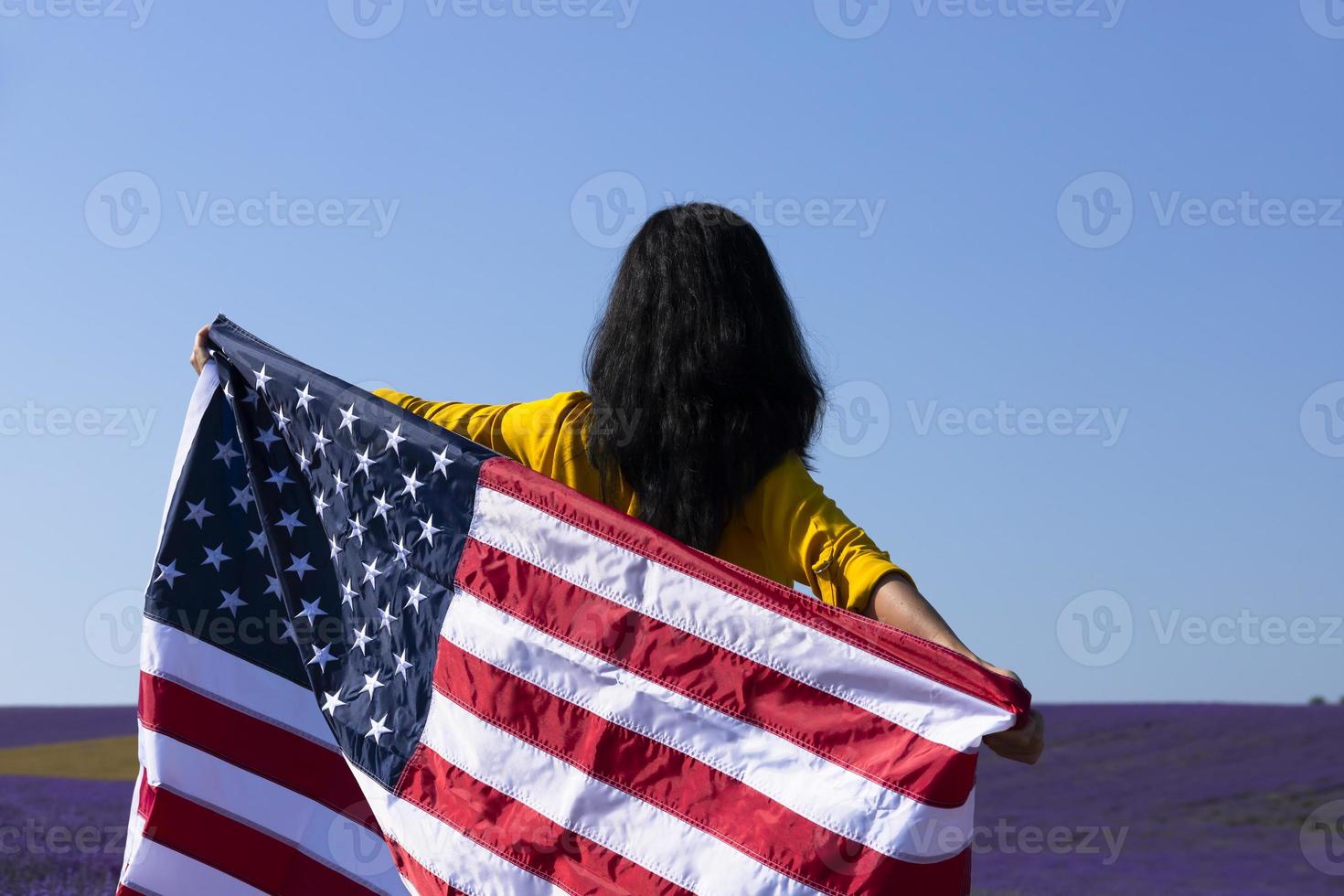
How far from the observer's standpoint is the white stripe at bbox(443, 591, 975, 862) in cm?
279

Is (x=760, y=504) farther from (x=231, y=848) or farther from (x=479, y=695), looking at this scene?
(x=231, y=848)

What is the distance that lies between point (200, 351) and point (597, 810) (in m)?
1.98

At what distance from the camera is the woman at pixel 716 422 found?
9.25 ft

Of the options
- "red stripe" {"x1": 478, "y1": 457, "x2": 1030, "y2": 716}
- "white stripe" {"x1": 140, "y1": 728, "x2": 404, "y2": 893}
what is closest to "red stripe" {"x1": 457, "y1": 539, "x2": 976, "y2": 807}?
"red stripe" {"x1": 478, "y1": 457, "x2": 1030, "y2": 716}

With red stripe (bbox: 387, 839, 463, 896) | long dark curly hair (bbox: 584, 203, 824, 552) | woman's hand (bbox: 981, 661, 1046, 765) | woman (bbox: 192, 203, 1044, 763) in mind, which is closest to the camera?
woman's hand (bbox: 981, 661, 1046, 765)

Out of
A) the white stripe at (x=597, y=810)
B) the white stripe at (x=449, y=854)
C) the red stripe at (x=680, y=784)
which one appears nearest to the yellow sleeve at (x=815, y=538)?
the red stripe at (x=680, y=784)

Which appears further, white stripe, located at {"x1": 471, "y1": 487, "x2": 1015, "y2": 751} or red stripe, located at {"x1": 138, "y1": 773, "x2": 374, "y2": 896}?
red stripe, located at {"x1": 138, "y1": 773, "x2": 374, "y2": 896}

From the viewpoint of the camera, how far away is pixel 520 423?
3373 mm

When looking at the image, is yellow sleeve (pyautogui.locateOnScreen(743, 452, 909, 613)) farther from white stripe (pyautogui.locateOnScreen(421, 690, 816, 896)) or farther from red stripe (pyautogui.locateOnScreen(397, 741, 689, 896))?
red stripe (pyautogui.locateOnScreen(397, 741, 689, 896))

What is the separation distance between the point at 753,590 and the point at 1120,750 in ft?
33.6

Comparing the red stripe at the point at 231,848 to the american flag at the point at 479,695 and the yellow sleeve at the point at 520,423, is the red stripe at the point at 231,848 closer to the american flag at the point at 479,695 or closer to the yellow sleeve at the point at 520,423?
the american flag at the point at 479,695

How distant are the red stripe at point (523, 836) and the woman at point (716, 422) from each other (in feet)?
2.38

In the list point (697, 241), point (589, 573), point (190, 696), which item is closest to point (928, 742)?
point (589, 573)

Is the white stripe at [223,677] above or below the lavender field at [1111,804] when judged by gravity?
above
